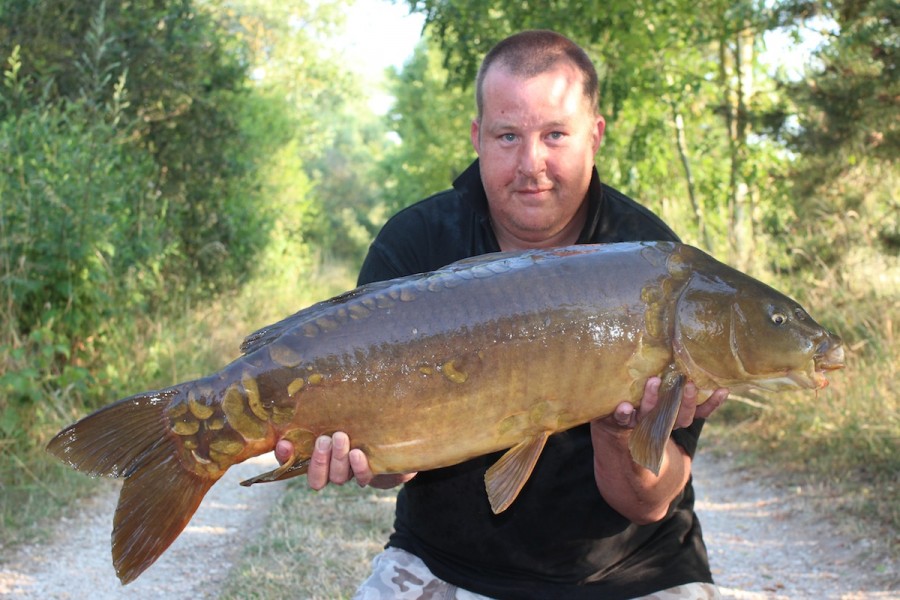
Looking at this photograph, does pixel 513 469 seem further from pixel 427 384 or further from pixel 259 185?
pixel 259 185

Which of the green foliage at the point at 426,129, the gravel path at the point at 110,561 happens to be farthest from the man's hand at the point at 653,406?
the green foliage at the point at 426,129

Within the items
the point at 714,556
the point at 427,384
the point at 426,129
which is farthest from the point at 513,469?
the point at 426,129

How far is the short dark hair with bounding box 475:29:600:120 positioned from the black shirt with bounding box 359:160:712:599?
0.50 m

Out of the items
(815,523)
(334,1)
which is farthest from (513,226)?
(334,1)

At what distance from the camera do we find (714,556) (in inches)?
182

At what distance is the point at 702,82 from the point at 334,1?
2149cm

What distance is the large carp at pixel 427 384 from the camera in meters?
2.17

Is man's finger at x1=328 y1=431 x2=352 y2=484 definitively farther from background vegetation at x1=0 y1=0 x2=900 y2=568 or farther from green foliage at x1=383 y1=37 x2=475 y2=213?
green foliage at x1=383 y1=37 x2=475 y2=213

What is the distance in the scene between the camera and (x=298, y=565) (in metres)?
4.17

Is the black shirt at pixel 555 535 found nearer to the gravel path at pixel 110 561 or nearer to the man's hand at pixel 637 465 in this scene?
the man's hand at pixel 637 465

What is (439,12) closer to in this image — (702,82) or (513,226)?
(702,82)

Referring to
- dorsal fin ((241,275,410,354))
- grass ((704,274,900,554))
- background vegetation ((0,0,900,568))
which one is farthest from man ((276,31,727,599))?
grass ((704,274,900,554))

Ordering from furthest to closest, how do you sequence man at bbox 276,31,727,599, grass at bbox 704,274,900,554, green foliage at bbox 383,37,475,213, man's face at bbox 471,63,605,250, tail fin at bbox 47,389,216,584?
green foliage at bbox 383,37,475,213 < grass at bbox 704,274,900,554 < man's face at bbox 471,63,605,250 < man at bbox 276,31,727,599 < tail fin at bbox 47,389,216,584

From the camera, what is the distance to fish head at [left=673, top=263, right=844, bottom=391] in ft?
7.42
